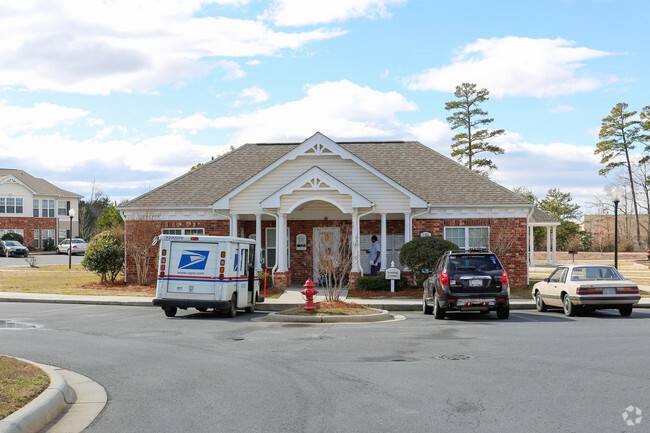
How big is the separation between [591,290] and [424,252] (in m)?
6.50

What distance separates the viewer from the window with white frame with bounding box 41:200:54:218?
71375 mm

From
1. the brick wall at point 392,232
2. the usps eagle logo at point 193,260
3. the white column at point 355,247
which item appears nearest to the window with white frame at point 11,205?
the brick wall at point 392,232

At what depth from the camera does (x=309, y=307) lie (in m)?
17.8

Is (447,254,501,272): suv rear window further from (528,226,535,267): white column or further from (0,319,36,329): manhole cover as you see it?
(528,226,535,267): white column

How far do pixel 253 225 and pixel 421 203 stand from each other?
748 centimetres

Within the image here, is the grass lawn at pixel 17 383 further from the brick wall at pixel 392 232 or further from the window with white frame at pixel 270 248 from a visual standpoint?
the window with white frame at pixel 270 248

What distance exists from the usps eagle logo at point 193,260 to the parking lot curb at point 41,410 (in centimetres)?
926

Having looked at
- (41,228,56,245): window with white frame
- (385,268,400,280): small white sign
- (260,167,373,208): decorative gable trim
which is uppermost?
(260,167,373,208): decorative gable trim

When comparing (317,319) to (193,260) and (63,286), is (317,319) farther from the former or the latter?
(63,286)

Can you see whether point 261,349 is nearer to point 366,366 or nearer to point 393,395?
point 366,366

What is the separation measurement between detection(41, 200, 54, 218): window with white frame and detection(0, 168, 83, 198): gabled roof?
1.11 m

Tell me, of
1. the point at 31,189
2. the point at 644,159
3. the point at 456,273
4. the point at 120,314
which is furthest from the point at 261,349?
the point at 31,189

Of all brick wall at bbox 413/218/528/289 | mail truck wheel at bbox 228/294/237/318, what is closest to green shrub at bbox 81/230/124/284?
mail truck wheel at bbox 228/294/237/318

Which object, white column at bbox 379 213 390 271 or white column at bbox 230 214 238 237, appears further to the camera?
white column at bbox 230 214 238 237
